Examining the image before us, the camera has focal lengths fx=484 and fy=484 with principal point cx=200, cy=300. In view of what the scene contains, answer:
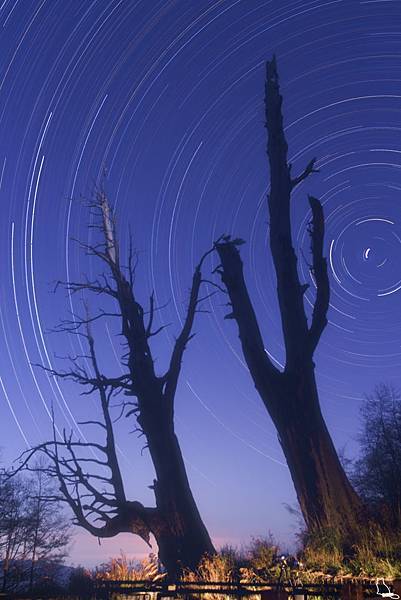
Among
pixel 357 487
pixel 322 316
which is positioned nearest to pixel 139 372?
pixel 322 316

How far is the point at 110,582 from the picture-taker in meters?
7.18

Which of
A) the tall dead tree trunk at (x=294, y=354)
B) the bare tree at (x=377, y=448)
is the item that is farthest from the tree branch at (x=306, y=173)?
the bare tree at (x=377, y=448)

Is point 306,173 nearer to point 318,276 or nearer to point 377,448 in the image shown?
point 318,276

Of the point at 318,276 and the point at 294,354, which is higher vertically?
the point at 318,276

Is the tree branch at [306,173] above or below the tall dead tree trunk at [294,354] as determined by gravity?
above

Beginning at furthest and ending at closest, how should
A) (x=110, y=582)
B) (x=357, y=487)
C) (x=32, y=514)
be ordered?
(x=32, y=514)
(x=357, y=487)
(x=110, y=582)

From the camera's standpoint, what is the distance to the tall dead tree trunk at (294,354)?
10266mm

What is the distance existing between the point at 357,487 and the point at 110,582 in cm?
2620

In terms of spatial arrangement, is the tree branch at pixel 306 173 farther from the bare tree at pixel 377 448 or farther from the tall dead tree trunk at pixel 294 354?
the bare tree at pixel 377 448

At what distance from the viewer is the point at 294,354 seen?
1195 centimetres

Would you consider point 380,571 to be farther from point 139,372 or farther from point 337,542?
point 139,372

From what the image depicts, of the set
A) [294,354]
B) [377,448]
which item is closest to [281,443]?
[294,354]

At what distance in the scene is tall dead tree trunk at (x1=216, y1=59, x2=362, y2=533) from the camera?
1027 cm

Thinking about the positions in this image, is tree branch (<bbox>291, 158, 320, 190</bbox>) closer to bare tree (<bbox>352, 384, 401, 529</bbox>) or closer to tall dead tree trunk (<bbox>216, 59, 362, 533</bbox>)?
tall dead tree trunk (<bbox>216, 59, 362, 533</bbox>)
